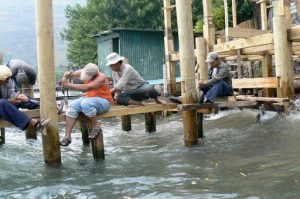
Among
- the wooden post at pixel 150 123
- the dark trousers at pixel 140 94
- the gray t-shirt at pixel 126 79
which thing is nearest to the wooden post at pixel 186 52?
the dark trousers at pixel 140 94

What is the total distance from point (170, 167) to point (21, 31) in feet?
335

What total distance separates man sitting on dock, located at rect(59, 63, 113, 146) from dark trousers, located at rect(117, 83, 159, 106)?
113 cm

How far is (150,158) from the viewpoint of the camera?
8453 mm

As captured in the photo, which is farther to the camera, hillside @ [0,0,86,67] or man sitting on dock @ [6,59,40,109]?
hillside @ [0,0,86,67]

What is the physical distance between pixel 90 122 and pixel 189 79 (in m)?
2.12

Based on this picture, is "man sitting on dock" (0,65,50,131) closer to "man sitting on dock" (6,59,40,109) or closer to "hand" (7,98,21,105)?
"hand" (7,98,21,105)

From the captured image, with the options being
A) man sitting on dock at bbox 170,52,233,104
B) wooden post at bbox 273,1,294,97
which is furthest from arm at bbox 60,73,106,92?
wooden post at bbox 273,1,294,97

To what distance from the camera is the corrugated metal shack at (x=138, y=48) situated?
23.1 meters

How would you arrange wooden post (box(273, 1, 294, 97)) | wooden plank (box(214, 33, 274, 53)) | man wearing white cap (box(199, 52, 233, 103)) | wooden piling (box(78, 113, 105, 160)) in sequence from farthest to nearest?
wooden plank (box(214, 33, 274, 53)) < wooden post (box(273, 1, 294, 97)) < man wearing white cap (box(199, 52, 233, 103)) < wooden piling (box(78, 113, 105, 160))

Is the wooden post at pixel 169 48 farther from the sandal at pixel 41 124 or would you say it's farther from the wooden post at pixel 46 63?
the sandal at pixel 41 124

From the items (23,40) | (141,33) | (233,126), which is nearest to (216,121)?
(233,126)

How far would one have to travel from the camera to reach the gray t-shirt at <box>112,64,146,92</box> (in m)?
8.60

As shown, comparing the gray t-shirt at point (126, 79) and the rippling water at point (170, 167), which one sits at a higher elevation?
the gray t-shirt at point (126, 79)

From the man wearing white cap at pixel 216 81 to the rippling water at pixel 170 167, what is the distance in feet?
3.60
